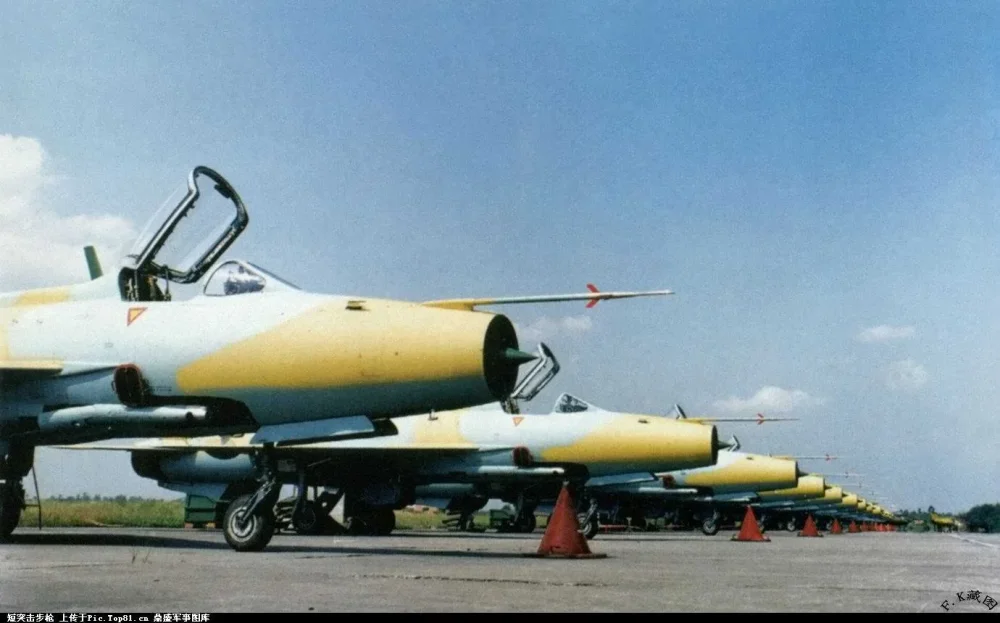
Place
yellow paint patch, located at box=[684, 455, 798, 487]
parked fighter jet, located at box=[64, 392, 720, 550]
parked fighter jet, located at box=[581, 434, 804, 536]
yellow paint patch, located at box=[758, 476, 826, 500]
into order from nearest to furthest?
parked fighter jet, located at box=[64, 392, 720, 550]
parked fighter jet, located at box=[581, 434, 804, 536]
yellow paint patch, located at box=[684, 455, 798, 487]
yellow paint patch, located at box=[758, 476, 826, 500]

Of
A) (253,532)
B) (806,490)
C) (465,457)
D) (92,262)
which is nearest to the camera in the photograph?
(253,532)

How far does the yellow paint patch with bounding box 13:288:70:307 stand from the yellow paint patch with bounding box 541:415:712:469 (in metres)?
12.0

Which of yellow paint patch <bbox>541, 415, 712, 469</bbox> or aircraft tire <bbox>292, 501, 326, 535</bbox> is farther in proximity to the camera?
yellow paint patch <bbox>541, 415, 712, 469</bbox>

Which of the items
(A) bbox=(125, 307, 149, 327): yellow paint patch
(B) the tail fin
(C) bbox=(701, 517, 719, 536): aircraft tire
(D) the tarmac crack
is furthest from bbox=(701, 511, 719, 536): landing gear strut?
(D) the tarmac crack

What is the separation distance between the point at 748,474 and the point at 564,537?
23.2 metres

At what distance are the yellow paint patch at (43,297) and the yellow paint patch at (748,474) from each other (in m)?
23.8

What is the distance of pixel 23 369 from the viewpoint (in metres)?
11.5

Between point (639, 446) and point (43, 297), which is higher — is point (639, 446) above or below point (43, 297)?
below

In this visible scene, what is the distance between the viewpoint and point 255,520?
11.0 metres

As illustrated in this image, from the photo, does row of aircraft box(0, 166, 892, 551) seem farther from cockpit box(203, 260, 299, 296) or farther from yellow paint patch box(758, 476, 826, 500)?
yellow paint patch box(758, 476, 826, 500)

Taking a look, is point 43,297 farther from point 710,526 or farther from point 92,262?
point 710,526

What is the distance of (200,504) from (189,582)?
18.9 metres

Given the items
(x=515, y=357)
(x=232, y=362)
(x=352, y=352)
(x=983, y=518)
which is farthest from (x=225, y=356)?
(x=983, y=518)

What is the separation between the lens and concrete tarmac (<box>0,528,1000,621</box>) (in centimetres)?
589
